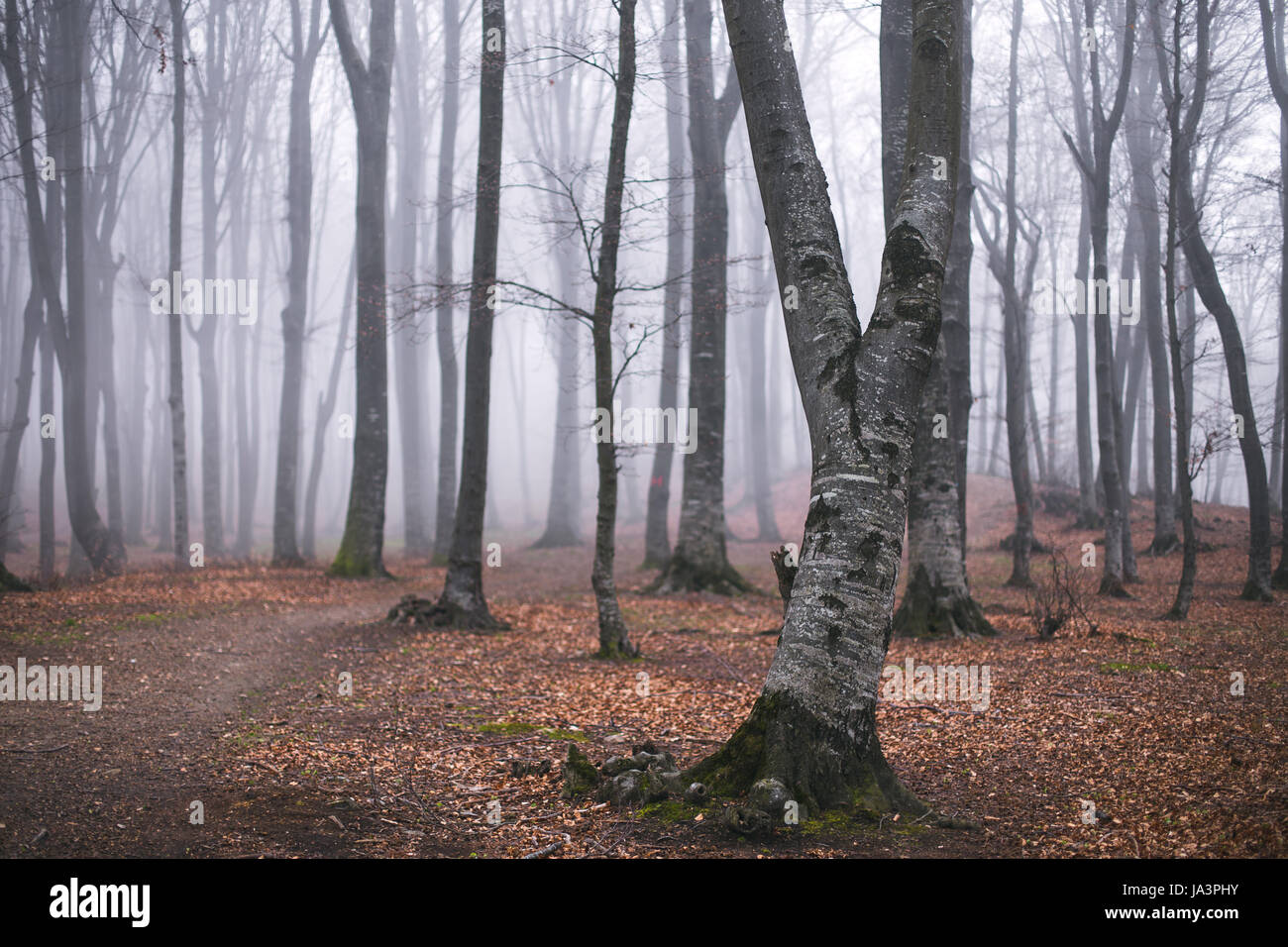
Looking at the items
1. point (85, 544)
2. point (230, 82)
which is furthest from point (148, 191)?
point (85, 544)

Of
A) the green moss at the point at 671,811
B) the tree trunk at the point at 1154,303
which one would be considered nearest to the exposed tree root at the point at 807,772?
the green moss at the point at 671,811

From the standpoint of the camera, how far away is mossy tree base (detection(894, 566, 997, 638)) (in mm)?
9438

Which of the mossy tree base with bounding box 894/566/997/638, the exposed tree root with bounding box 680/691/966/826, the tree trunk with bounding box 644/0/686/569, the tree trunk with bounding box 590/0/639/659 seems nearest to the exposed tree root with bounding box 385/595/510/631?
the tree trunk with bounding box 590/0/639/659

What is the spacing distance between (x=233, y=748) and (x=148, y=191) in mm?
38720

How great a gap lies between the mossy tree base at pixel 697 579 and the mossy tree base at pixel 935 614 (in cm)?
411

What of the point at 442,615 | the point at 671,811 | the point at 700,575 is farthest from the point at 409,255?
the point at 671,811

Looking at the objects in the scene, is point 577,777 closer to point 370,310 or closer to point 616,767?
point 616,767

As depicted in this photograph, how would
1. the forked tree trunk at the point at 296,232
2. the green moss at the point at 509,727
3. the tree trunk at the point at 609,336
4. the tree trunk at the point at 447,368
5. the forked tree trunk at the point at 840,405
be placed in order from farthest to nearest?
the forked tree trunk at the point at 296,232 → the tree trunk at the point at 447,368 → the tree trunk at the point at 609,336 → the green moss at the point at 509,727 → the forked tree trunk at the point at 840,405

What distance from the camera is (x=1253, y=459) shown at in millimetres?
11273

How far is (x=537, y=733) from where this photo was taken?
620cm

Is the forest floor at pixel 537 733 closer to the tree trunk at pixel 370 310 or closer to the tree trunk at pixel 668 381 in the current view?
the tree trunk at pixel 370 310

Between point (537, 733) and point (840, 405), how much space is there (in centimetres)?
328

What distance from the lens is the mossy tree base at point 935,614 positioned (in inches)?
372
